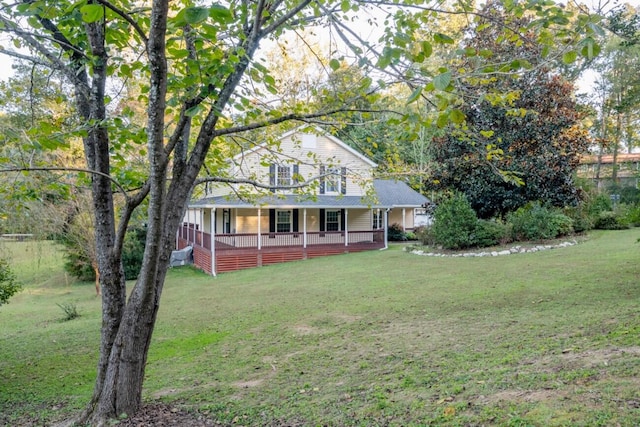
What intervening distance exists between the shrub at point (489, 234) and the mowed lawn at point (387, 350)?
3.36m

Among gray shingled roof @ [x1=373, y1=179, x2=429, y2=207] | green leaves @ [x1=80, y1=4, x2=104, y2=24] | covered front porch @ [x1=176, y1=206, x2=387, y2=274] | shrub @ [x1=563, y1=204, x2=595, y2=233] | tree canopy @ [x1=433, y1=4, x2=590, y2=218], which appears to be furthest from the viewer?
gray shingled roof @ [x1=373, y1=179, x2=429, y2=207]

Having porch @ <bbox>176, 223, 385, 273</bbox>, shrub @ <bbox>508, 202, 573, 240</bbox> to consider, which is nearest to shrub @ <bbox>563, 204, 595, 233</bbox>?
shrub @ <bbox>508, 202, 573, 240</bbox>

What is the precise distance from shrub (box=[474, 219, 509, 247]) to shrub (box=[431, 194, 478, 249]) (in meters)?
0.19

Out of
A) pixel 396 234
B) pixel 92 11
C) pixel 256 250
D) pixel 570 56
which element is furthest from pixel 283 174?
pixel 396 234

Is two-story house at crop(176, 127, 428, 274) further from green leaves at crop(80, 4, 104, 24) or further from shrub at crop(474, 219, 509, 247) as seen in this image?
green leaves at crop(80, 4, 104, 24)

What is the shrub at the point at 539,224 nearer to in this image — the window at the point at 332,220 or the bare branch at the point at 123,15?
the window at the point at 332,220

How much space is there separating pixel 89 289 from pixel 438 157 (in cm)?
1560

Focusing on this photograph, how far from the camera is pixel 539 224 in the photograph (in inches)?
604

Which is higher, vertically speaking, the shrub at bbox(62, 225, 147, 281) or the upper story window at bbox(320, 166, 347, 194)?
the upper story window at bbox(320, 166, 347, 194)

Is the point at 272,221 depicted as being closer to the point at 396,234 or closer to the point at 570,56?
the point at 396,234

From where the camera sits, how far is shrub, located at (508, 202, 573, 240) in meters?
15.3

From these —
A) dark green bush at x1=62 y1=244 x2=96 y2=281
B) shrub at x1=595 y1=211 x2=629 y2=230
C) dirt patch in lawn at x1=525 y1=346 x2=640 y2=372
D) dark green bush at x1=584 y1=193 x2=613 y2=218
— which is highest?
dark green bush at x1=584 y1=193 x2=613 y2=218

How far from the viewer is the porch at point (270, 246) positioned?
59.4 ft

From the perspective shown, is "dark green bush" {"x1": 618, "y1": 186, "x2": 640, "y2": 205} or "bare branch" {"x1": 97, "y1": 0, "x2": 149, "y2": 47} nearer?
"bare branch" {"x1": 97, "y1": 0, "x2": 149, "y2": 47}
